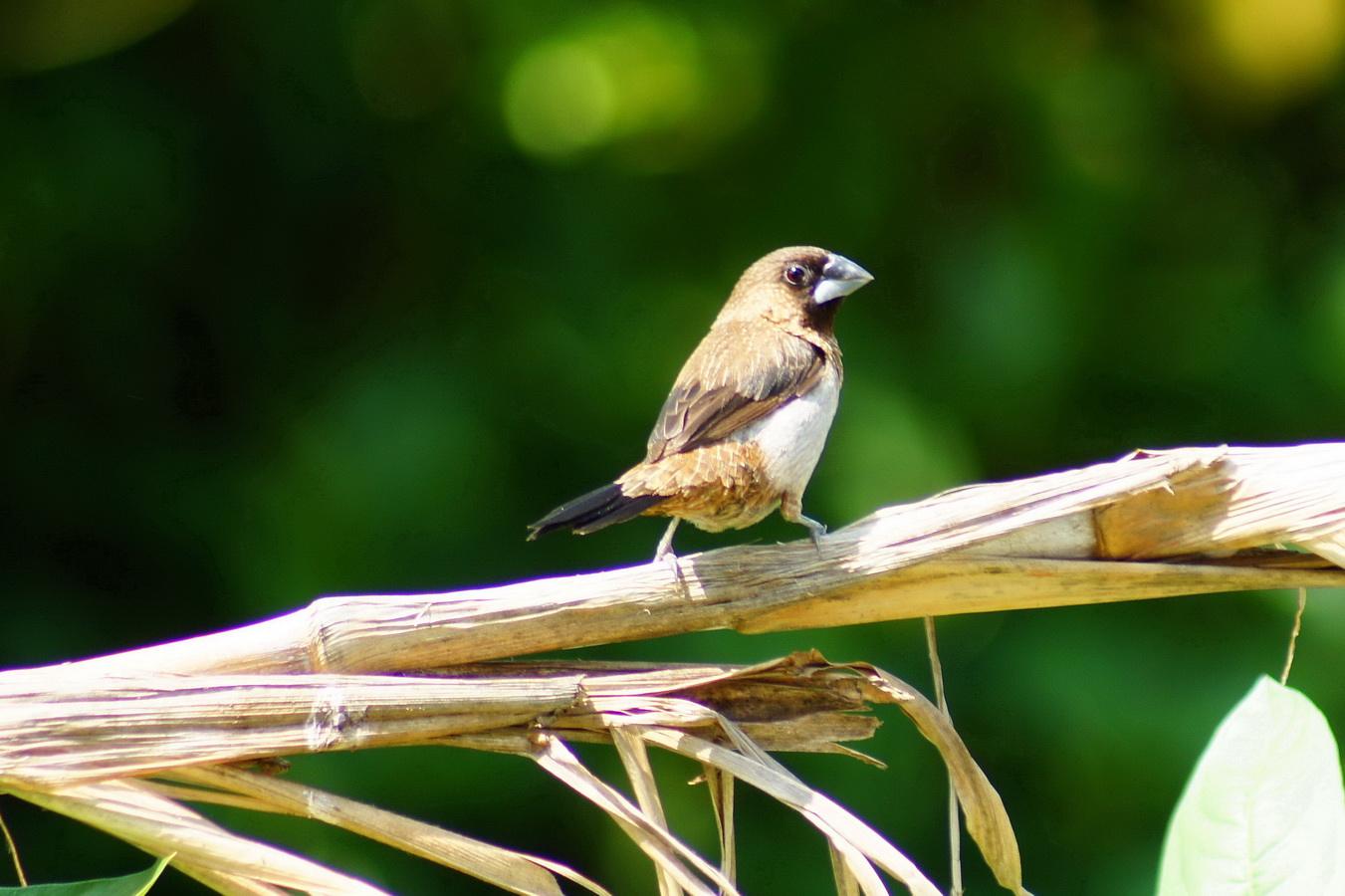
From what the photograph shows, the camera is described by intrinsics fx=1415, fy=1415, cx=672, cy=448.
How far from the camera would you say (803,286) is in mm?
3182

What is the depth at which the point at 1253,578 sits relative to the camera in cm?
139

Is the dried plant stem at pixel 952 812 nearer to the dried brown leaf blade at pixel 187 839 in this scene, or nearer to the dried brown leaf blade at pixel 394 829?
the dried brown leaf blade at pixel 394 829

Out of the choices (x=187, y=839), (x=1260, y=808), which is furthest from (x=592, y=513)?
(x=1260, y=808)

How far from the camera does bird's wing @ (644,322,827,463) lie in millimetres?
2500

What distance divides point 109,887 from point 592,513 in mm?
959

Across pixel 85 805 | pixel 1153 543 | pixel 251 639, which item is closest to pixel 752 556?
pixel 1153 543

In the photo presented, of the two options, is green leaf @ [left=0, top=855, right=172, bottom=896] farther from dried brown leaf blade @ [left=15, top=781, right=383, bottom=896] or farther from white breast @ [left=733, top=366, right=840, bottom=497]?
white breast @ [left=733, top=366, right=840, bottom=497]

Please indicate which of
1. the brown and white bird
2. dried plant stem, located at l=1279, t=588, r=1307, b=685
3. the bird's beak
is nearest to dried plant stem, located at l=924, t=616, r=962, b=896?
dried plant stem, located at l=1279, t=588, r=1307, b=685

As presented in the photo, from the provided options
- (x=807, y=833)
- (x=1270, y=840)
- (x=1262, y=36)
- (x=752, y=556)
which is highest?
(x=1262, y=36)

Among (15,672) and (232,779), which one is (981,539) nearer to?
(232,779)

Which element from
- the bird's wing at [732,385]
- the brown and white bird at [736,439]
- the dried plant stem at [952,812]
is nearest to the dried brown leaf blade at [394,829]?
the dried plant stem at [952,812]

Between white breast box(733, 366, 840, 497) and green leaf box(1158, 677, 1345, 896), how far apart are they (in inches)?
61.6

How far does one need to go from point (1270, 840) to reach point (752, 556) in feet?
2.38

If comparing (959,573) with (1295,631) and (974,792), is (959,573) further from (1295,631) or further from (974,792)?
(1295,631)
